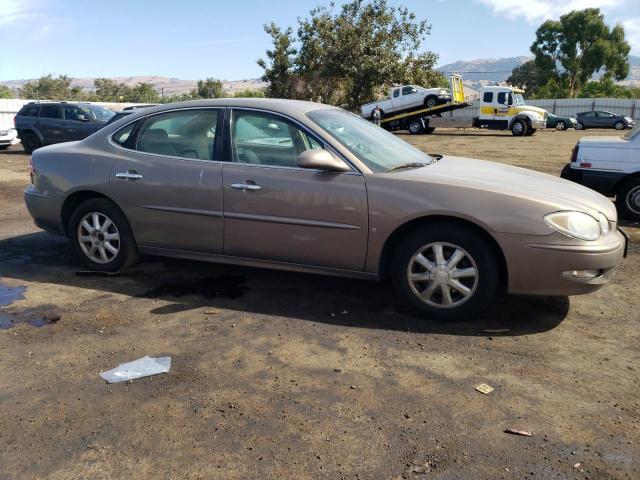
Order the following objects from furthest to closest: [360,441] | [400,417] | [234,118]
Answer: [234,118], [400,417], [360,441]

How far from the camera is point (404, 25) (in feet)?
125

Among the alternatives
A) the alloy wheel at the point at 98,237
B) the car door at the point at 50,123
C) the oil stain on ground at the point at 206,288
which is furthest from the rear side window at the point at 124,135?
the car door at the point at 50,123

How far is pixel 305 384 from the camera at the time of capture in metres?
3.25

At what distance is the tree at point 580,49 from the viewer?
57.1 meters

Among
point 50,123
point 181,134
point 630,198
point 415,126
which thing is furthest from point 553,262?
point 415,126

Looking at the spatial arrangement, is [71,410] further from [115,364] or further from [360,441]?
[360,441]

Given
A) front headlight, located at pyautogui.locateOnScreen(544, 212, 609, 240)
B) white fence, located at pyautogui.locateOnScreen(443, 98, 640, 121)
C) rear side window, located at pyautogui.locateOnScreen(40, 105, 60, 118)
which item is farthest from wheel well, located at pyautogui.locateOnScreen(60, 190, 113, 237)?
white fence, located at pyautogui.locateOnScreen(443, 98, 640, 121)

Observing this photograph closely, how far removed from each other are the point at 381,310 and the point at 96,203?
8.88 ft

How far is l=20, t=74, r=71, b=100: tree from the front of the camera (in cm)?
6581

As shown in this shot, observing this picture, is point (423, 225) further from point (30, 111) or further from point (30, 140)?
point (30, 111)

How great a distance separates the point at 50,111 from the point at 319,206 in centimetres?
1599

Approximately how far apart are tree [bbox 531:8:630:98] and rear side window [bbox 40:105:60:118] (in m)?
54.9

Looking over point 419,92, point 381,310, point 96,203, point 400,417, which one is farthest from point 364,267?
point 419,92

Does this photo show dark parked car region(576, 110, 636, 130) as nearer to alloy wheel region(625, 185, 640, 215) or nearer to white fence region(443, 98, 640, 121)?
white fence region(443, 98, 640, 121)
